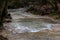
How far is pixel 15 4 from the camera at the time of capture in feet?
149

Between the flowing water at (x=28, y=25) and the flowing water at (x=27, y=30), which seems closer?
the flowing water at (x=27, y=30)

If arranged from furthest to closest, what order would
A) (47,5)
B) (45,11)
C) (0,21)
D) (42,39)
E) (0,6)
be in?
1. (47,5)
2. (45,11)
3. (0,6)
4. (0,21)
5. (42,39)

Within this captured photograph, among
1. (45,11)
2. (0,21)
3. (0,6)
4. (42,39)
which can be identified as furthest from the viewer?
(45,11)

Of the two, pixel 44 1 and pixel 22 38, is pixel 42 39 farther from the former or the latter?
pixel 44 1

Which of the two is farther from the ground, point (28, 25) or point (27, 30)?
point (27, 30)

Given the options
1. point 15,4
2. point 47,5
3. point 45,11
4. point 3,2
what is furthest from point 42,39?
point 15,4

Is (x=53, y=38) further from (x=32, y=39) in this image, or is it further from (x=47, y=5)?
(x=47, y=5)

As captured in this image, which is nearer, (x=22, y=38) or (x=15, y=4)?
(x=22, y=38)

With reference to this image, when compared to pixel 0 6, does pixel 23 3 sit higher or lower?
lower

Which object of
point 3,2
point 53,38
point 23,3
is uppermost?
point 3,2

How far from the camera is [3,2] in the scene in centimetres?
1720

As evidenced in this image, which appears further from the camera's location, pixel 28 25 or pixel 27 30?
pixel 28 25

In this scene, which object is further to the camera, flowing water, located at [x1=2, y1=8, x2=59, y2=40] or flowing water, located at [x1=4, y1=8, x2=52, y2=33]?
flowing water, located at [x1=4, y1=8, x2=52, y2=33]

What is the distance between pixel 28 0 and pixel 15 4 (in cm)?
325
